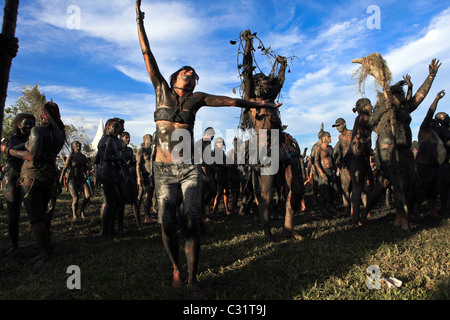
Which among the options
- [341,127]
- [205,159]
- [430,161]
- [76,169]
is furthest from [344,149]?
[76,169]

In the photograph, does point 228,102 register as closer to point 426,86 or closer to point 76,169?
point 426,86

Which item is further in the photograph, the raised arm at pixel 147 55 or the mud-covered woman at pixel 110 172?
the mud-covered woman at pixel 110 172

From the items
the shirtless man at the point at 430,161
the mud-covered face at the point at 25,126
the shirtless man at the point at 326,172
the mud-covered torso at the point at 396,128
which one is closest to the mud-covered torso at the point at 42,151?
the mud-covered face at the point at 25,126

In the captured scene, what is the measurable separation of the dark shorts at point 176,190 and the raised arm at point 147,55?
0.97 metres

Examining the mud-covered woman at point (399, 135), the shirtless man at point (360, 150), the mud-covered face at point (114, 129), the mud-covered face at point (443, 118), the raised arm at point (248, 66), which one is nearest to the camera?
the raised arm at point (248, 66)

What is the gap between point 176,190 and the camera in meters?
3.18

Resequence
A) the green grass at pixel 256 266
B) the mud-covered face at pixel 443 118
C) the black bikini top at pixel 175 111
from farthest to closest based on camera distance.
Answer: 1. the mud-covered face at pixel 443 118
2. the black bikini top at pixel 175 111
3. the green grass at pixel 256 266

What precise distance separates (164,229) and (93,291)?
3.35ft

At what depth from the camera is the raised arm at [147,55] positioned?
10.8 feet

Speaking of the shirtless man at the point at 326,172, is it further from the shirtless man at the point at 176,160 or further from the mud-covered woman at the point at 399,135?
the shirtless man at the point at 176,160

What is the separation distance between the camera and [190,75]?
3418 mm
